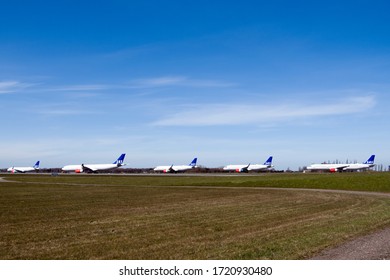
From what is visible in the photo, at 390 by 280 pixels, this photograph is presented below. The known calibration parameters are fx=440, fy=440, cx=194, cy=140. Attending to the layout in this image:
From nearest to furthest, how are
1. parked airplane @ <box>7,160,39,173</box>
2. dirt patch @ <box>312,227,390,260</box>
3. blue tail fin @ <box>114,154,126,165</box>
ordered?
dirt patch @ <box>312,227,390,260</box>
blue tail fin @ <box>114,154,126,165</box>
parked airplane @ <box>7,160,39,173</box>

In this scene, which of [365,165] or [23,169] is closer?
[365,165]

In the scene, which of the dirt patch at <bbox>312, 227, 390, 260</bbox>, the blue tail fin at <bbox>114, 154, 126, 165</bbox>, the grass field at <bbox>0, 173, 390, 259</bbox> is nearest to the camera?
the dirt patch at <bbox>312, 227, 390, 260</bbox>

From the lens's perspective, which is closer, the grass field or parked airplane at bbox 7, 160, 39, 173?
the grass field

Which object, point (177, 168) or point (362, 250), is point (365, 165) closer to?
point (177, 168)

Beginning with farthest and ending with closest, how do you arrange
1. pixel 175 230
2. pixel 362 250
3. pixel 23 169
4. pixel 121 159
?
pixel 23 169, pixel 121 159, pixel 175 230, pixel 362 250

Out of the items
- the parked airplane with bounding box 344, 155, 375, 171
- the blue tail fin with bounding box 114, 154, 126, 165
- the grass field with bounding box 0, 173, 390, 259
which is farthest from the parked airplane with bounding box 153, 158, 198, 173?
the grass field with bounding box 0, 173, 390, 259

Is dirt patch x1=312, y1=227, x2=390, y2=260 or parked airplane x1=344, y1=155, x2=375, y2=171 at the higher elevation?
parked airplane x1=344, y1=155, x2=375, y2=171

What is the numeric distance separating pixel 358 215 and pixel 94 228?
14638 mm

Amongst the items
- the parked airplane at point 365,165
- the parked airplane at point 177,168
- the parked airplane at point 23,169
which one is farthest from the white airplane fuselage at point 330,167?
the parked airplane at point 23,169

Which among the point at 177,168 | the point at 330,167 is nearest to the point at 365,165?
the point at 330,167

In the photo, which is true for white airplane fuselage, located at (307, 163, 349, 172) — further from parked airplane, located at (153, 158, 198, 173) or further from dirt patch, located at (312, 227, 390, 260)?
dirt patch, located at (312, 227, 390, 260)
